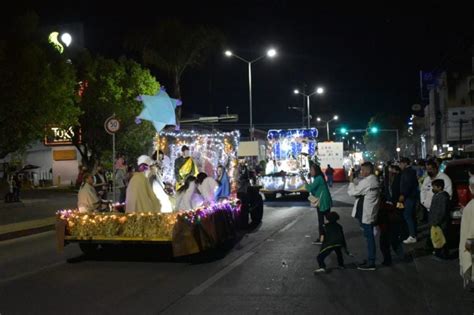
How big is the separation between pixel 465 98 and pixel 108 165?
103ft

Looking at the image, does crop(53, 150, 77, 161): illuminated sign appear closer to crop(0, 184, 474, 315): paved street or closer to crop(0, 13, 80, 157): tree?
crop(0, 13, 80, 157): tree

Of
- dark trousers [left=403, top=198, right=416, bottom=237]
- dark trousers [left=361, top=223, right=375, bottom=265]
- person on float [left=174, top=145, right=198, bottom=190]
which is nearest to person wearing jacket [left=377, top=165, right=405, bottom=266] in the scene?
dark trousers [left=361, top=223, right=375, bottom=265]

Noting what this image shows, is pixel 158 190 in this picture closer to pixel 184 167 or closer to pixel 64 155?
pixel 184 167

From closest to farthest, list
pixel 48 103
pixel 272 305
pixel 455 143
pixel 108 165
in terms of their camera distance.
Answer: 1. pixel 272 305
2. pixel 48 103
3. pixel 108 165
4. pixel 455 143

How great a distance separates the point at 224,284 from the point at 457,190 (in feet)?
17.8

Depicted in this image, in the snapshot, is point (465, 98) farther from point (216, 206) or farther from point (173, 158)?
point (216, 206)

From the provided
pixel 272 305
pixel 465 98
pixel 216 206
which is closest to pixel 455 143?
pixel 465 98

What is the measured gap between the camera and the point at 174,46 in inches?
1458

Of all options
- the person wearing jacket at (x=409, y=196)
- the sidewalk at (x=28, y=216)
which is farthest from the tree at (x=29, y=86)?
the person wearing jacket at (x=409, y=196)

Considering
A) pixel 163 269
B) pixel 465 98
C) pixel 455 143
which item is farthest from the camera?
pixel 465 98

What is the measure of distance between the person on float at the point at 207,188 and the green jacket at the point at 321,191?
2.00 meters

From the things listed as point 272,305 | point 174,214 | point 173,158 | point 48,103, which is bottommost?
point 272,305

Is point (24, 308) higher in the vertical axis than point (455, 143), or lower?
lower

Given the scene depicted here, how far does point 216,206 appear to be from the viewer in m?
12.2
